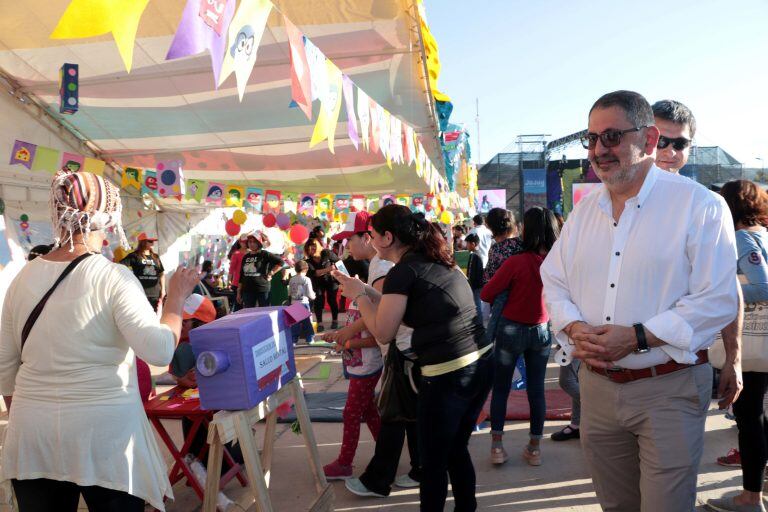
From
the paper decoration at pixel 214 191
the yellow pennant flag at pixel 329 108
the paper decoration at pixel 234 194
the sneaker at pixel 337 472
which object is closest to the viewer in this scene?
the sneaker at pixel 337 472

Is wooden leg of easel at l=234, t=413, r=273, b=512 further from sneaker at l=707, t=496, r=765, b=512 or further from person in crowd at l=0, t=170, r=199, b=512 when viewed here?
sneaker at l=707, t=496, r=765, b=512

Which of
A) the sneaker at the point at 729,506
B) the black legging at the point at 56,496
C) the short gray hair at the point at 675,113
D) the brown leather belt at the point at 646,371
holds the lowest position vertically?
the sneaker at the point at 729,506

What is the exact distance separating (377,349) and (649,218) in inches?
84.2

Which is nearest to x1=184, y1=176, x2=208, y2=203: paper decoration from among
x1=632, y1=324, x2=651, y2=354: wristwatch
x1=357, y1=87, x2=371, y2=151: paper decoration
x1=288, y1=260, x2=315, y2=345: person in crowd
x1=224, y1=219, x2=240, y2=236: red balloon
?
x1=224, y1=219, x2=240, y2=236: red balloon

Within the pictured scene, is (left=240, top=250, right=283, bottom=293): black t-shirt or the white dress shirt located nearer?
the white dress shirt

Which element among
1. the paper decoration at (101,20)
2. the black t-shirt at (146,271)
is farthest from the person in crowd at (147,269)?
the paper decoration at (101,20)

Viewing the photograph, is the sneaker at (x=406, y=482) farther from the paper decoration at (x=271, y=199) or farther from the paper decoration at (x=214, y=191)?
the paper decoration at (x=271, y=199)

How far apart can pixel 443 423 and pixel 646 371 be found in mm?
1022

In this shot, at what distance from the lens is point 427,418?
2.60m

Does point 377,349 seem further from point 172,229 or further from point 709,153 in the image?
point 709,153

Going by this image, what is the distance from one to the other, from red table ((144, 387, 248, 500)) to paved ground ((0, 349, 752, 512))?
157 millimetres

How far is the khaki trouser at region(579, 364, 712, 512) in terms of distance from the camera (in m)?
1.80

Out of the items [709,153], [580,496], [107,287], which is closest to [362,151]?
[580,496]

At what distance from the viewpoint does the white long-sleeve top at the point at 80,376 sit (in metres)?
1.88
